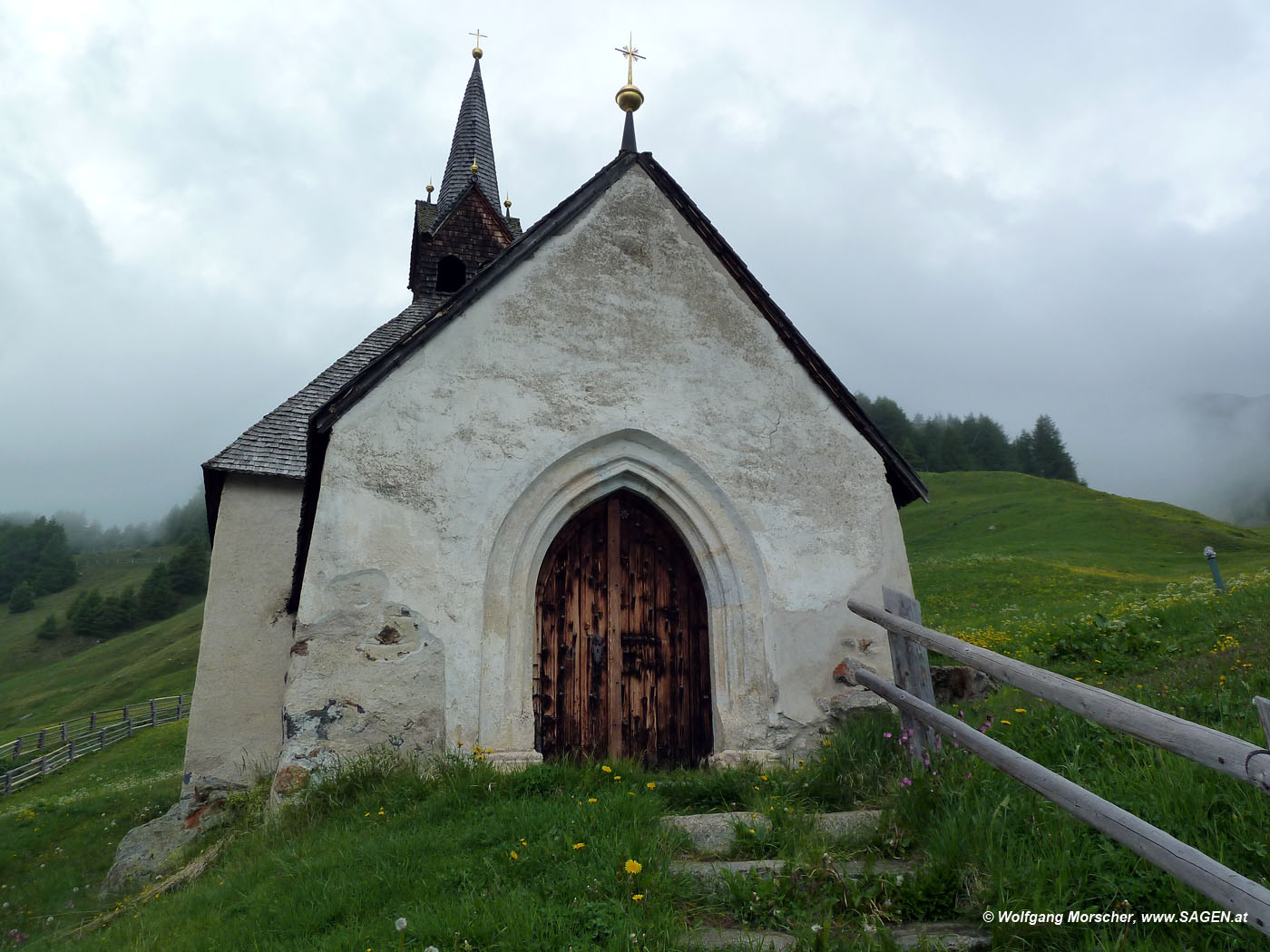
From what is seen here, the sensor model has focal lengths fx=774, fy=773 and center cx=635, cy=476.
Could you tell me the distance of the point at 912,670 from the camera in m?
4.91

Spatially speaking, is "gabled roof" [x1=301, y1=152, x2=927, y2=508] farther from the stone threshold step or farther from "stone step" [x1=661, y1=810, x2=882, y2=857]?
the stone threshold step

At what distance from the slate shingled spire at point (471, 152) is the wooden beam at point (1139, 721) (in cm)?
1607

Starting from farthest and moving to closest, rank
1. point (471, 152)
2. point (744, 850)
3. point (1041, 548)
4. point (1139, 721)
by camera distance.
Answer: point (1041, 548), point (471, 152), point (744, 850), point (1139, 721)

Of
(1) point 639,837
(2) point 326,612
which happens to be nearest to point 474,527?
(2) point 326,612

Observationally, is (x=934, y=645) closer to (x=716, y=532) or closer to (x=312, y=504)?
(x=716, y=532)

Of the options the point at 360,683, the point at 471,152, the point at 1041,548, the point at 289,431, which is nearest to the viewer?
the point at 360,683

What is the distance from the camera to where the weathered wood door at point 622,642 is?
255 inches

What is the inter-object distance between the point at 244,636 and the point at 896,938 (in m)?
10.8

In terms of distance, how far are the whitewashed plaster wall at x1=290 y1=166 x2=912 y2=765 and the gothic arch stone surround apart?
17 millimetres

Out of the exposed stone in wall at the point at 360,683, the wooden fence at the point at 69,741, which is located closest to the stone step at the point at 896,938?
the exposed stone in wall at the point at 360,683

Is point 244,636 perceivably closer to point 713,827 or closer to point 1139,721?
point 713,827

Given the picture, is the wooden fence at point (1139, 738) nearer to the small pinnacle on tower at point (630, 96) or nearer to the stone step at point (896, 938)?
the stone step at point (896, 938)

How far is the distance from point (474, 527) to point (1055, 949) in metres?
4.57

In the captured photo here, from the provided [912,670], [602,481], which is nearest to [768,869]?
[912,670]
